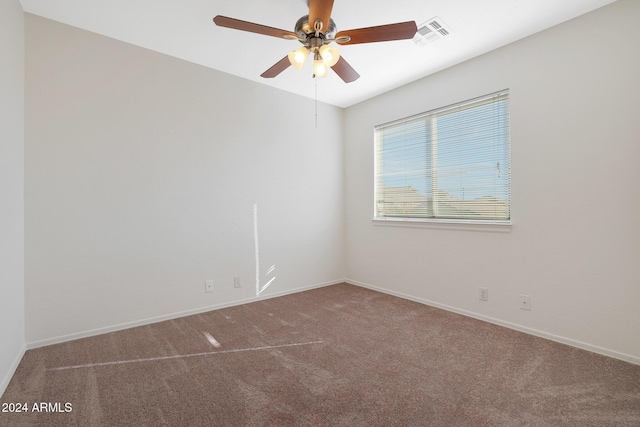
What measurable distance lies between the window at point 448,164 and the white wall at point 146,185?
112cm

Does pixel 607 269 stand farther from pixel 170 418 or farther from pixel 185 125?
pixel 185 125

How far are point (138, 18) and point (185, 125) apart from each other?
0.94 metres

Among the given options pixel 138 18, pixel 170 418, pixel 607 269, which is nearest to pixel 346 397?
pixel 170 418

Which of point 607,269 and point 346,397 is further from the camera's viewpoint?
point 607,269

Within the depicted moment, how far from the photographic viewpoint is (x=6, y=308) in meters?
1.91

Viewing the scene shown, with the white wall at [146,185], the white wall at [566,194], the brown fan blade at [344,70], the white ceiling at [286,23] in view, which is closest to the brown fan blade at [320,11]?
the brown fan blade at [344,70]

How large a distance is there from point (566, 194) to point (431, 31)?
1.72 meters

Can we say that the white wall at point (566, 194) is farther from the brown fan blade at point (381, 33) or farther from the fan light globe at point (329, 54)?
the fan light globe at point (329, 54)

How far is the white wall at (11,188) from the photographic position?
1860mm

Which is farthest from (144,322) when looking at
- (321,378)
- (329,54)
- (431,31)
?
(431,31)

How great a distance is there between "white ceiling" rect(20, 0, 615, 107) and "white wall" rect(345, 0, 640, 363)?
23 cm

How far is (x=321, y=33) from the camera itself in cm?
197

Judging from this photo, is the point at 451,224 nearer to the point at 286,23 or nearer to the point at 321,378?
the point at 321,378

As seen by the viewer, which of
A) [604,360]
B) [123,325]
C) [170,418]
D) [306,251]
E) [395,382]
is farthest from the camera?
[306,251]
